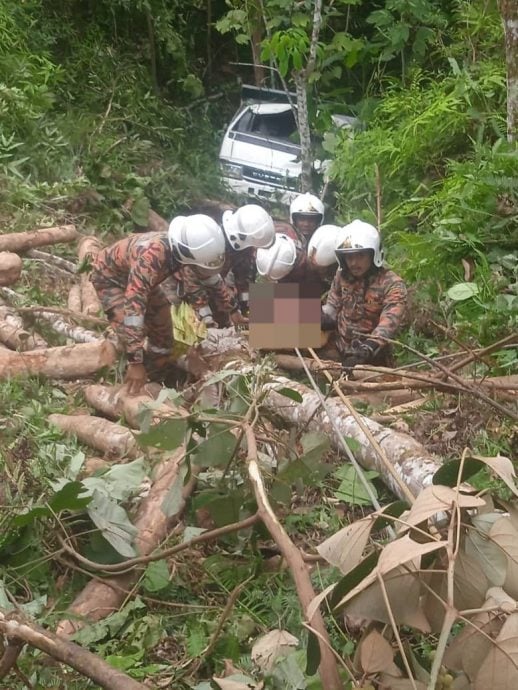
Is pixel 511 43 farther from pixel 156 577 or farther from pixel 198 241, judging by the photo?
pixel 156 577

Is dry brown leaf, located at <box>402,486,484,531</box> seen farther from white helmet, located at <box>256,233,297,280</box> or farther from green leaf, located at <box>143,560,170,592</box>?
white helmet, located at <box>256,233,297,280</box>

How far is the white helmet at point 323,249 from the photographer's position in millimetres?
5246

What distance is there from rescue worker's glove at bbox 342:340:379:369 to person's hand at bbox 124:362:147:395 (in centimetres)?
113

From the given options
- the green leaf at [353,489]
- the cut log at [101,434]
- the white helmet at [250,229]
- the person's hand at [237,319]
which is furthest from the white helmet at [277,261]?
the green leaf at [353,489]

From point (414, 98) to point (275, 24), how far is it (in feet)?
5.35

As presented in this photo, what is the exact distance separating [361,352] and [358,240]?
2.06 feet

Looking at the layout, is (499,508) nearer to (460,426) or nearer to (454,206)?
(460,426)

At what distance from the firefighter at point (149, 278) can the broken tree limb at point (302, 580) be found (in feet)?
7.96

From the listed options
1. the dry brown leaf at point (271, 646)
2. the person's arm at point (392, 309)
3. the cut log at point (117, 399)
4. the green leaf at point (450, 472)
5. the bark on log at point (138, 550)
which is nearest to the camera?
the green leaf at point (450, 472)

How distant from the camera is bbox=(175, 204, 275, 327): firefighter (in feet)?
16.7

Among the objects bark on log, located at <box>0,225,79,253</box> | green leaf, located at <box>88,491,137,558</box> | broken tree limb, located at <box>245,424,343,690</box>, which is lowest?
bark on log, located at <box>0,225,79,253</box>

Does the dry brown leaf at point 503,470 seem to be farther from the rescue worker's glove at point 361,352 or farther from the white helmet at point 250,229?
the white helmet at point 250,229

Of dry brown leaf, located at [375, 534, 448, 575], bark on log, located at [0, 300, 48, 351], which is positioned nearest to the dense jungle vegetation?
dry brown leaf, located at [375, 534, 448, 575]

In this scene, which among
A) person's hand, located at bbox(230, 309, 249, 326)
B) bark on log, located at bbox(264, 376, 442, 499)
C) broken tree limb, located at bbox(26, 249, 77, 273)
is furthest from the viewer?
broken tree limb, located at bbox(26, 249, 77, 273)
